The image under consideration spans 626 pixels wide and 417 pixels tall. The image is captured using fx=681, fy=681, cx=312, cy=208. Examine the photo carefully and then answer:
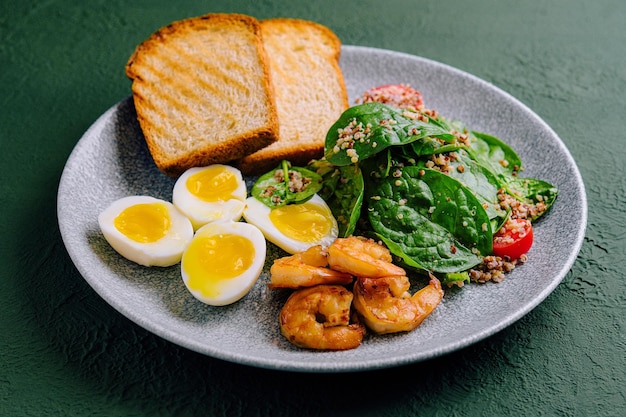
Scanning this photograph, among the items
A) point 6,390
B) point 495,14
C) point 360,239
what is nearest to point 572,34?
point 495,14

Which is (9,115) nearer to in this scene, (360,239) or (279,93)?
(279,93)

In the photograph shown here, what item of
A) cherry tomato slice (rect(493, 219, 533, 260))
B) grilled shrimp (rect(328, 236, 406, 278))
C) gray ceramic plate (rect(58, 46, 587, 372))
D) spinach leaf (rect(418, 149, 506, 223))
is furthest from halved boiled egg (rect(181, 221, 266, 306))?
cherry tomato slice (rect(493, 219, 533, 260))

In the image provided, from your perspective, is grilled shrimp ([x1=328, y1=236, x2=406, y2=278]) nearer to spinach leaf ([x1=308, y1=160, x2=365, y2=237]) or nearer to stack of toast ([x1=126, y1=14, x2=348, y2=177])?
spinach leaf ([x1=308, y1=160, x2=365, y2=237])

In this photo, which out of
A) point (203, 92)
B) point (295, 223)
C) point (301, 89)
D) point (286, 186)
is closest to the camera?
point (295, 223)

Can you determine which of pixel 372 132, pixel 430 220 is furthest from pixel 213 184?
pixel 430 220

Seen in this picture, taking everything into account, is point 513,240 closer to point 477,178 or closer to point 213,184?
point 477,178

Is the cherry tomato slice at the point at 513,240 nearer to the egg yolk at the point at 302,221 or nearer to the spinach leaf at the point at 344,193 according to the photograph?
the spinach leaf at the point at 344,193
